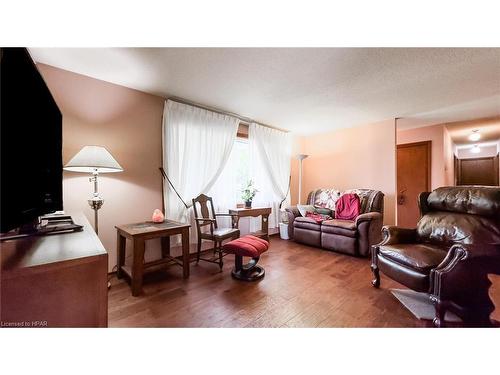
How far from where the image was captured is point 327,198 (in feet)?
12.6

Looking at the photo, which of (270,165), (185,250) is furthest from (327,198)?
(185,250)

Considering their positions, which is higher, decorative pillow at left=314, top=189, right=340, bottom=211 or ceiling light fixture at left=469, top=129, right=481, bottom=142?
ceiling light fixture at left=469, top=129, right=481, bottom=142

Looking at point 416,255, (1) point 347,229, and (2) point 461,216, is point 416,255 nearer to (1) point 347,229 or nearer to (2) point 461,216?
(2) point 461,216

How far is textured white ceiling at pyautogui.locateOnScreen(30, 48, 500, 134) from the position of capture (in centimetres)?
181

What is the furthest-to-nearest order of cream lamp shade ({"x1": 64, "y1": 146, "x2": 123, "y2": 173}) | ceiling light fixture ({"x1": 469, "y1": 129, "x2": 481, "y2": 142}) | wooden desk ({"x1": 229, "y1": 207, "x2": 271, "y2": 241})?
ceiling light fixture ({"x1": 469, "y1": 129, "x2": 481, "y2": 142})
wooden desk ({"x1": 229, "y1": 207, "x2": 271, "y2": 241})
cream lamp shade ({"x1": 64, "y1": 146, "x2": 123, "y2": 173})

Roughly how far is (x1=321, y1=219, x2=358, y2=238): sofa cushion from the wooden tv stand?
2.97 metres

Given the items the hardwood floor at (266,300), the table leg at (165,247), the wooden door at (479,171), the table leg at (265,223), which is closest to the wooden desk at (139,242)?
the hardwood floor at (266,300)

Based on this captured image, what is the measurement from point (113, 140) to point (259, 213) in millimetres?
2289

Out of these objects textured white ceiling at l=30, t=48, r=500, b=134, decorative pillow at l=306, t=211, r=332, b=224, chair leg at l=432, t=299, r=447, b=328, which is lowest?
chair leg at l=432, t=299, r=447, b=328

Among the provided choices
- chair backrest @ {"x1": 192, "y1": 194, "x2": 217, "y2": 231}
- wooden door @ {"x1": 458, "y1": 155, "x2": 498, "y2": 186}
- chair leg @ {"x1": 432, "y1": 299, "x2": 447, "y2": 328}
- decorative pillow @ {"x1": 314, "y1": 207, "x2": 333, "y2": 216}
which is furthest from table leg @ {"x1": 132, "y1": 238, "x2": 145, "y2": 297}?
wooden door @ {"x1": 458, "y1": 155, "x2": 498, "y2": 186}

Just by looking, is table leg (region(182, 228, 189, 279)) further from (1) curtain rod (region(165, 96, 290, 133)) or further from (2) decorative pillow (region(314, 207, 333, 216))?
(2) decorative pillow (region(314, 207, 333, 216))

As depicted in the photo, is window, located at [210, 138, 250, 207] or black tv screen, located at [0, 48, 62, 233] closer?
black tv screen, located at [0, 48, 62, 233]
